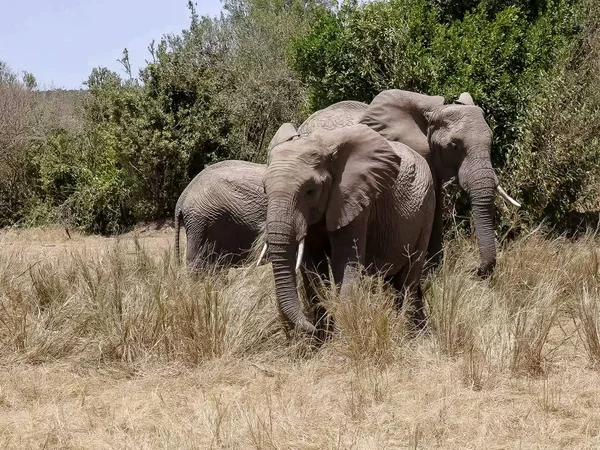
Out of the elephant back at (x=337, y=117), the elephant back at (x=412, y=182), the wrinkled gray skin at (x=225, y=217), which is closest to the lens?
the elephant back at (x=412, y=182)

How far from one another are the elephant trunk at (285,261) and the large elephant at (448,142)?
2584 millimetres

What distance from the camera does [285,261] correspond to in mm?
5324

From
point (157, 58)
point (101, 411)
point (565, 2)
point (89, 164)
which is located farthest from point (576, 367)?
point (89, 164)

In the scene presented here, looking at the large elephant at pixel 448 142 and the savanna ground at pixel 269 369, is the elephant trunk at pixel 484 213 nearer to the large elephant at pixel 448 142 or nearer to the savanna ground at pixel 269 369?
the large elephant at pixel 448 142

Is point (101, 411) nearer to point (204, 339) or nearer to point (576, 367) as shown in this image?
point (204, 339)

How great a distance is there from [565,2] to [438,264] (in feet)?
22.7

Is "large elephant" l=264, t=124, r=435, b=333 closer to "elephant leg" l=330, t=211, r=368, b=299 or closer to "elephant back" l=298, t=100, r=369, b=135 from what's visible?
"elephant leg" l=330, t=211, r=368, b=299

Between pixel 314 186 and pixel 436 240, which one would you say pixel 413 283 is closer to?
pixel 436 240

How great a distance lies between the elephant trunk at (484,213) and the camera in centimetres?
735

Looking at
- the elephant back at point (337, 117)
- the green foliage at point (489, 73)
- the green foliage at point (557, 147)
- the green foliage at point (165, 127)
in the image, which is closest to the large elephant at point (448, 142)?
the elephant back at point (337, 117)

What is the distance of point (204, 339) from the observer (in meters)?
5.60

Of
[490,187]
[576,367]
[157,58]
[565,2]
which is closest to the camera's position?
[576,367]

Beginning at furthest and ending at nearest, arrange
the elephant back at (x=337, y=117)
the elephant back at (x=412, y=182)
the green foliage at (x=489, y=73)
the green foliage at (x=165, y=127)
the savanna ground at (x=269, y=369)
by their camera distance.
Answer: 1. the green foliage at (x=165, y=127)
2. the green foliage at (x=489, y=73)
3. the elephant back at (x=337, y=117)
4. the elephant back at (x=412, y=182)
5. the savanna ground at (x=269, y=369)

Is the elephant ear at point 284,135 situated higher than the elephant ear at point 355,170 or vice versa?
the elephant ear at point 284,135
